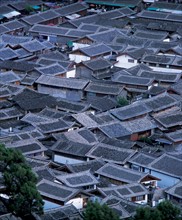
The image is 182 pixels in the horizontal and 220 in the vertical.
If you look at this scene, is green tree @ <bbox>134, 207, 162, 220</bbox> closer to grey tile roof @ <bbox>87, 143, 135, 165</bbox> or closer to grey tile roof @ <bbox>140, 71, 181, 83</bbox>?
grey tile roof @ <bbox>87, 143, 135, 165</bbox>

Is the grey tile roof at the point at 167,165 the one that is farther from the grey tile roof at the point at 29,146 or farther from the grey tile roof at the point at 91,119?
the grey tile roof at the point at 91,119

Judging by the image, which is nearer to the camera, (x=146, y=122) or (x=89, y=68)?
(x=146, y=122)

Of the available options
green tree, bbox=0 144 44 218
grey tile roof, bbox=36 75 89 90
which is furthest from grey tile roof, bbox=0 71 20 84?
green tree, bbox=0 144 44 218

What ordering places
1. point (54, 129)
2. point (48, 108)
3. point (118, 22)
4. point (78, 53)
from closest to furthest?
1. point (54, 129)
2. point (48, 108)
3. point (78, 53)
4. point (118, 22)

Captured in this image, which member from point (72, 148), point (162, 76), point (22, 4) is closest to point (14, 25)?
point (22, 4)

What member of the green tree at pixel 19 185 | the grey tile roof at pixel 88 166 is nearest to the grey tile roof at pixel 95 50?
the grey tile roof at pixel 88 166

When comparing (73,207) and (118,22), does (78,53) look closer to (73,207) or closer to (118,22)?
(118,22)

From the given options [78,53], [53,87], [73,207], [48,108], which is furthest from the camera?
[78,53]

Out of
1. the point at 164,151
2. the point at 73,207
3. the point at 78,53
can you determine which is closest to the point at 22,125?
the point at 164,151
